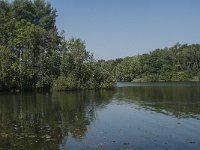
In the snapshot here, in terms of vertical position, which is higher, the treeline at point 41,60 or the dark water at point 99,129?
the treeline at point 41,60

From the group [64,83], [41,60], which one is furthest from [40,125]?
[41,60]

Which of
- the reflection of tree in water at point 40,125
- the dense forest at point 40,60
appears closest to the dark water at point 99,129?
the reflection of tree in water at point 40,125

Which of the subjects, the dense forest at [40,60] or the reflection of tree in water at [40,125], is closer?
the reflection of tree in water at [40,125]

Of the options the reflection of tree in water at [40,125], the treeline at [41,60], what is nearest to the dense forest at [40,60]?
the treeline at [41,60]

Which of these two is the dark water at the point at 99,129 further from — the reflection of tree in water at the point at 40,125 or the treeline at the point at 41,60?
the treeline at the point at 41,60

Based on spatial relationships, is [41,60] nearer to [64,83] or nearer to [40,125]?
[64,83]

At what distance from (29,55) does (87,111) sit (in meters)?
49.3

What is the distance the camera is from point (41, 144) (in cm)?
2583

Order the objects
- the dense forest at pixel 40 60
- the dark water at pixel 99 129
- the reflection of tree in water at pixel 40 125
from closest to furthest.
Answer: the dark water at pixel 99 129, the reflection of tree in water at pixel 40 125, the dense forest at pixel 40 60

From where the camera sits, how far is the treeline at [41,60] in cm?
8750

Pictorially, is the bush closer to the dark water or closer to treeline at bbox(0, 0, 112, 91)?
treeline at bbox(0, 0, 112, 91)

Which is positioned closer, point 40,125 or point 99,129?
point 99,129

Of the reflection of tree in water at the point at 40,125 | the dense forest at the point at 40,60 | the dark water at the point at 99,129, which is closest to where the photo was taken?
the dark water at the point at 99,129

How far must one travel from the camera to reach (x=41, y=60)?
301ft
